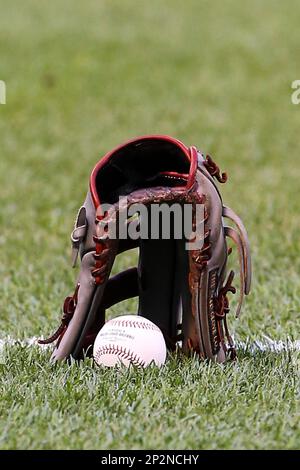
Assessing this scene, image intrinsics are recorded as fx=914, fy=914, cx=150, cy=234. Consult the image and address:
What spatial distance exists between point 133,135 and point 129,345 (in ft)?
21.9

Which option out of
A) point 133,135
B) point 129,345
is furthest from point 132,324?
point 133,135

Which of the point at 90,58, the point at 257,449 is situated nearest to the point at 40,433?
the point at 257,449

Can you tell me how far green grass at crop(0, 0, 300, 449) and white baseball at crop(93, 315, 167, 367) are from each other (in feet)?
0.25

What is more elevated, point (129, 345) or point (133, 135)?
point (133, 135)

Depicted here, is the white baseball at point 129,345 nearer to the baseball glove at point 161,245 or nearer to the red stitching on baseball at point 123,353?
the red stitching on baseball at point 123,353

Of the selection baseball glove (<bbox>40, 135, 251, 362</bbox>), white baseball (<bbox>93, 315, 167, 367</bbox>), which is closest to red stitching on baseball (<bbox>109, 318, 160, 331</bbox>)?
white baseball (<bbox>93, 315, 167, 367</bbox>)

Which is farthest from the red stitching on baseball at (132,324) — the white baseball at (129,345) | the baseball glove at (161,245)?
the baseball glove at (161,245)

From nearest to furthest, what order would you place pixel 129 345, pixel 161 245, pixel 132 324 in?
1. pixel 129 345
2. pixel 132 324
3. pixel 161 245

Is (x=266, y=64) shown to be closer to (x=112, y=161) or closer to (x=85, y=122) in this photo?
(x=85, y=122)

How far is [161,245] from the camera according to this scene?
4293 millimetres

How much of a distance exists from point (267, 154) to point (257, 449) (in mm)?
6747

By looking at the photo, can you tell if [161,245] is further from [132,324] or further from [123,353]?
[123,353]

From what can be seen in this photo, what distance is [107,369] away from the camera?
3.82m

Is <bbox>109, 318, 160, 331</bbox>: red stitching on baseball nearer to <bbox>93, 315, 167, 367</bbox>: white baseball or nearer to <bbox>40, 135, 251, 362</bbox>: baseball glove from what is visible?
<bbox>93, 315, 167, 367</bbox>: white baseball
